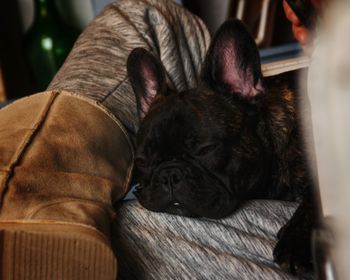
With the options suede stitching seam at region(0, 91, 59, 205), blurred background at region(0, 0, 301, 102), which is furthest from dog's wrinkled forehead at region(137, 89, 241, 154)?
blurred background at region(0, 0, 301, 102)

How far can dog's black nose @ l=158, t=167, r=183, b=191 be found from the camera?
50.1 inches

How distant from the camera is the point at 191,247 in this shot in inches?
37.9

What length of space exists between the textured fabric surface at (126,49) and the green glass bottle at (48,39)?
1.25m

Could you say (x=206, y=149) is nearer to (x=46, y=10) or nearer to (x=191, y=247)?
(x=191, y=247)

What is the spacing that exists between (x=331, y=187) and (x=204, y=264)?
1.50 ft

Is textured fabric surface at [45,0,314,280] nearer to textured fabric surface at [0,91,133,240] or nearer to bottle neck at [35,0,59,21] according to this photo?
textured fabric surface at [0,91,133,240]

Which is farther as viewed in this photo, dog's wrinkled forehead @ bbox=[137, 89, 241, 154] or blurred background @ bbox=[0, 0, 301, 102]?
blurred background @ bbox=[0, 0, 301, 102]

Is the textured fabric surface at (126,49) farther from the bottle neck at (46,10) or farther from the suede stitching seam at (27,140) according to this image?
the bottle neck at (46,10)

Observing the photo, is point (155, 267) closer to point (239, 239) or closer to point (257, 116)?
point (239, 239)

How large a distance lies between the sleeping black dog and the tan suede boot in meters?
0.09

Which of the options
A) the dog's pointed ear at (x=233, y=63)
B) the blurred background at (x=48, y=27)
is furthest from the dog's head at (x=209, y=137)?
the blurred background at (x=48, y=27)

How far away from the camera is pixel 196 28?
187 centimetres

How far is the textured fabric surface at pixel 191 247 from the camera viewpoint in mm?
939

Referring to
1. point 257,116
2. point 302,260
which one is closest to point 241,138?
point 257,116
